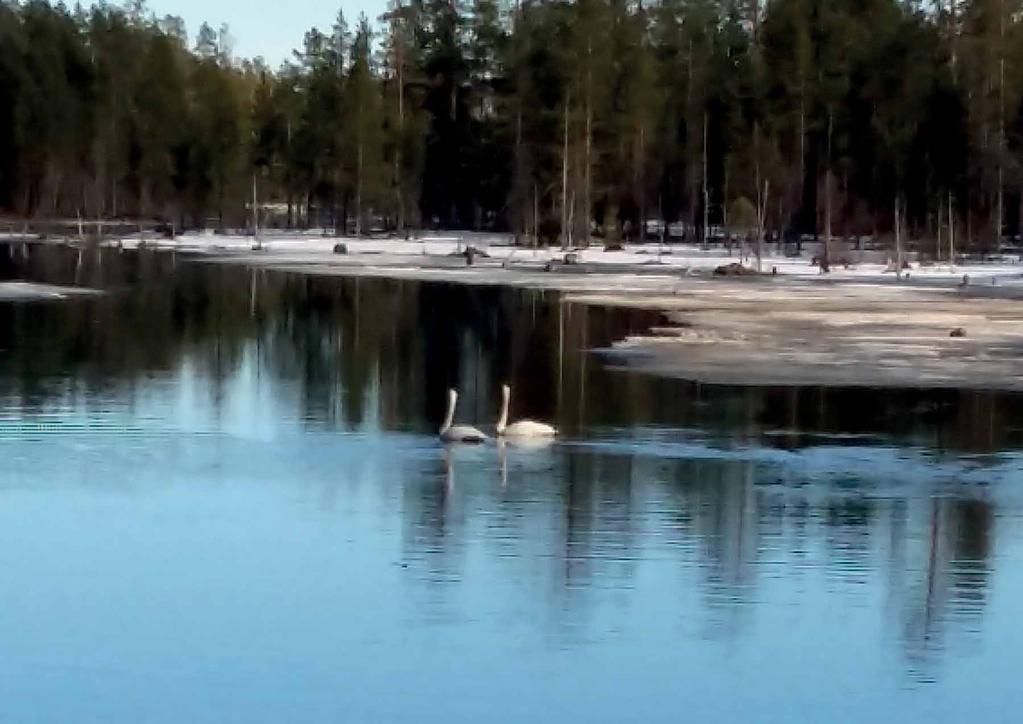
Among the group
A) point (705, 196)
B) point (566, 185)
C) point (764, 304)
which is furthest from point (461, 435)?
point (705, 196)

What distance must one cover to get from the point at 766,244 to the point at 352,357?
49.7 meters

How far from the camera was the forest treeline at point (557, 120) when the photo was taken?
7156 centimetres

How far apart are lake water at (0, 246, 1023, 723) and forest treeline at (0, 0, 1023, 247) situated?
143ft

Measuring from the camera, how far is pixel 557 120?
81.8 metres

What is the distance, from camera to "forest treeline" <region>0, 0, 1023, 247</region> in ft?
235

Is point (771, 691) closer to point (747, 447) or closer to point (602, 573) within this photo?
point (602, 573)

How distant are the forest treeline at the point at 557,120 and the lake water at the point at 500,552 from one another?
43.5 m

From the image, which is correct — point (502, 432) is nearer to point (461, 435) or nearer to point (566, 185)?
point (461, 435)

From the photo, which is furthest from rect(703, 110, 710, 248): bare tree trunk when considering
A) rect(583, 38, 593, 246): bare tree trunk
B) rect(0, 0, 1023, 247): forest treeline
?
rect(583, 38, 593, 246): bare tree trunk

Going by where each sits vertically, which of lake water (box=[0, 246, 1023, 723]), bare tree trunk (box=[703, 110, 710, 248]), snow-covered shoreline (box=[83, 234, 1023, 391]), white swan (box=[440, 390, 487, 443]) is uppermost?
bare tree trunk (box=[703, 110, 710, 248])

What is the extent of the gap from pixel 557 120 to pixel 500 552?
66069mm

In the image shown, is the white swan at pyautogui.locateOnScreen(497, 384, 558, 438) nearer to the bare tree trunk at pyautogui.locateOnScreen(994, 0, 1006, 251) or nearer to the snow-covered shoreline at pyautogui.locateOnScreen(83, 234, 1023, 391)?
the snow-covered shoreline at pyautogui.locateOnScreen(83, 234, 1023, 391)

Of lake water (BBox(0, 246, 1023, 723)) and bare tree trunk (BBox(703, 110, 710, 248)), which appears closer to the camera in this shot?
lake water (BBox(0, 246, 1023, 723))

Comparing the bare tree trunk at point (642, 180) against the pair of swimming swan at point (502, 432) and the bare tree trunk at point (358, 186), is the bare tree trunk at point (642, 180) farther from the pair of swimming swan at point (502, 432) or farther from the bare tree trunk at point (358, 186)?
the pair of swimming swan at point (502, 432)
